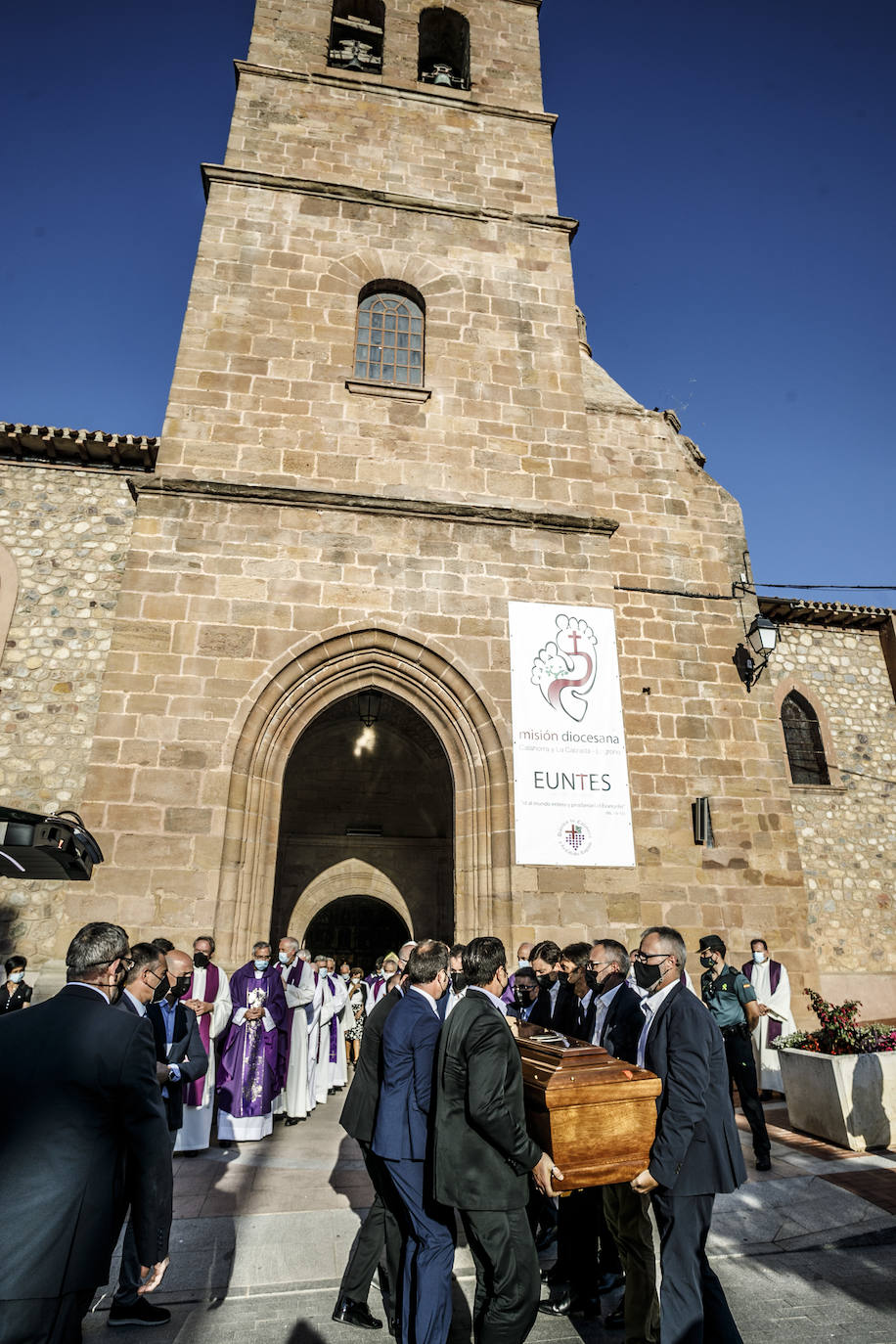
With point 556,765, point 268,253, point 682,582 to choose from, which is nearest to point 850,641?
point 682,582

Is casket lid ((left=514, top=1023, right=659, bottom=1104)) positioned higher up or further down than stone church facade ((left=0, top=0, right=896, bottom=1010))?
further down

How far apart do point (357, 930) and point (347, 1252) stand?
8719 millimetres

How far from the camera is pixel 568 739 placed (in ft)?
26.9

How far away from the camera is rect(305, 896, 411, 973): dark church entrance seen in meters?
12.4

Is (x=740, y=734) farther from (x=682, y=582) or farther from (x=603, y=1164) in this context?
(x=603, y=1164)

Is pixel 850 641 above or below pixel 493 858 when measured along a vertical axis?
above

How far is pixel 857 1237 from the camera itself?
13.8 ft

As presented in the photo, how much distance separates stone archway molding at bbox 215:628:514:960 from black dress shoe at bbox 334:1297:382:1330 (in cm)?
382

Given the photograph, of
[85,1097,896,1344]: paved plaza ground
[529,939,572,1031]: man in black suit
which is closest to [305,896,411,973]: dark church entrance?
[85,1097,896,1344]: paved plaza ground

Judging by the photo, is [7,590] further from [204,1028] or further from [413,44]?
[413,44]

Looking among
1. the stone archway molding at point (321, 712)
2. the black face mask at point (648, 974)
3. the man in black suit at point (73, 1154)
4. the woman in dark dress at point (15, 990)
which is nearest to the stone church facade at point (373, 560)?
the stone archway molding at point (321, 712)

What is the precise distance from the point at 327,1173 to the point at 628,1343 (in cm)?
299

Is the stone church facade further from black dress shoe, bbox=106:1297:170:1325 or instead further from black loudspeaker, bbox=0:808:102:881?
black dress shoe, bbox=106:1297:170:1325

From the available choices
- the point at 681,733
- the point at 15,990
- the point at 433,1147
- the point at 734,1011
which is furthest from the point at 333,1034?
the point at 433,1147
